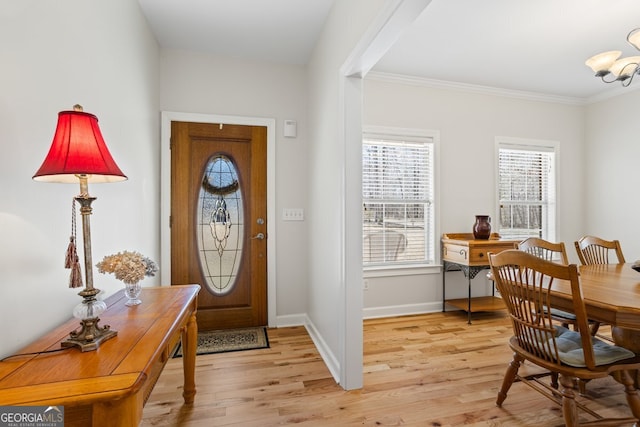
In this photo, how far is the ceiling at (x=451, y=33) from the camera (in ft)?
7.77

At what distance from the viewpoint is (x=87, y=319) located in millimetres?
1104

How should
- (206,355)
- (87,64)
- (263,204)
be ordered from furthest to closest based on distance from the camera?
(263,204) → (206,355) → (87,64)

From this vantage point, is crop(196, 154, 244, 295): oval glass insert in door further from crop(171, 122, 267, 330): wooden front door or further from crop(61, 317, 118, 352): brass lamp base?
crop(61, 317, 118, 352): brass lamp base

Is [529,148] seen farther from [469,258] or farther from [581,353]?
[581,353]

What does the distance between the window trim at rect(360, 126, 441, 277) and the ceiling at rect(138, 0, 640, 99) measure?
0.65 metres

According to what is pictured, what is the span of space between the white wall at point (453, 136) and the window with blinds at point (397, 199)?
16 centimetres

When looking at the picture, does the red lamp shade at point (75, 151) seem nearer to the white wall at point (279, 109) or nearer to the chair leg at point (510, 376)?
the white wall at point (279, 109)

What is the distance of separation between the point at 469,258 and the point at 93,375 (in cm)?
321

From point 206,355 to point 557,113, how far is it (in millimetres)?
5156

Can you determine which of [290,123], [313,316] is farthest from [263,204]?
[313,316]

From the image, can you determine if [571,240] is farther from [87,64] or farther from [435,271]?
[87,64]

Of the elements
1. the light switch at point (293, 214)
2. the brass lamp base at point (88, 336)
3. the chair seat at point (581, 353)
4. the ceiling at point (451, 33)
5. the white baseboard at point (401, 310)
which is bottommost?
the white baseboard at point (401, 310)

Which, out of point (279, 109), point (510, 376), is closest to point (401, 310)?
point (510, 376)

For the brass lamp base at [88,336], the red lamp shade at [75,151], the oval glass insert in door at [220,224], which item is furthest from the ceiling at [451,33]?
the brass lamp base at [88,336]
